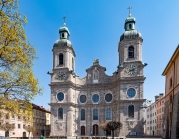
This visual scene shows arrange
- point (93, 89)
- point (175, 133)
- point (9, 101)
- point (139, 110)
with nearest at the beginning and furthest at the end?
point (9, 101), point (175, 133), point (139, 110), point (93, 89)

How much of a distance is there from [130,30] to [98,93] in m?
18.1

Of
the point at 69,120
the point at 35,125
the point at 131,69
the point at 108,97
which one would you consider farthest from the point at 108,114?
the point at 35,125

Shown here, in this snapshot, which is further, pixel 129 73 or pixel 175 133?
pixel 129 73

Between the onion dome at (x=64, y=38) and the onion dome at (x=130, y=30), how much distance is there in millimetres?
14767

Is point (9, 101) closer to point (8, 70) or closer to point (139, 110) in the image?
point (8, 70)

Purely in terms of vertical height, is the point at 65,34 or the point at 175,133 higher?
the point at 65,34

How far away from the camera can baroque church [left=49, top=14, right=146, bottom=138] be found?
42375 millimetres

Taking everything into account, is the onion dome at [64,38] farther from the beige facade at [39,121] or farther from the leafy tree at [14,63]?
the leafy tree at [14,63]

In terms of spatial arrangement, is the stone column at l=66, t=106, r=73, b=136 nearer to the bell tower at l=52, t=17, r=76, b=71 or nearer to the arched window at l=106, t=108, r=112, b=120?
the arched window at l=106, t=108, r=112, b=120

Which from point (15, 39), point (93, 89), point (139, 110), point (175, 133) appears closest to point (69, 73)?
point (93, 89)

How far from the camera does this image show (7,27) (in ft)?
36.3

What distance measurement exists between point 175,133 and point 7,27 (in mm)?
16993

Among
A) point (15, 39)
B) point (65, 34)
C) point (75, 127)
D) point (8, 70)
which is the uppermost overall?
point (65, 34)

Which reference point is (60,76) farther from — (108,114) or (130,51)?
(130,51)
